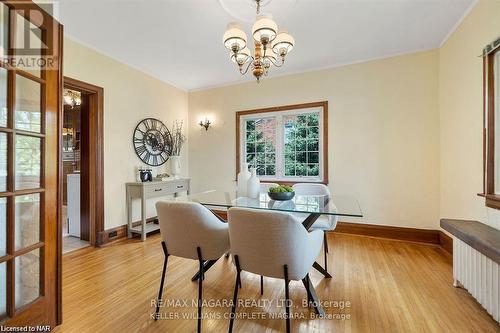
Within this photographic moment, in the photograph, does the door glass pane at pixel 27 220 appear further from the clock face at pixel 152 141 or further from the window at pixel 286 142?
the window at pixel 286 142

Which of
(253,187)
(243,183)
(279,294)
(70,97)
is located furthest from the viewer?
(70,97)

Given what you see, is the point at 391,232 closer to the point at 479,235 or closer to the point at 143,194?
the point at 479,235

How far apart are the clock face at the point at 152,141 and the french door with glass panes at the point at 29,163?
6.93ft

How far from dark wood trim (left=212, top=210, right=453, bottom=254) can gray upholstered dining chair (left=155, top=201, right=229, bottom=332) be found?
98.1 inches

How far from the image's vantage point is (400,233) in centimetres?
320

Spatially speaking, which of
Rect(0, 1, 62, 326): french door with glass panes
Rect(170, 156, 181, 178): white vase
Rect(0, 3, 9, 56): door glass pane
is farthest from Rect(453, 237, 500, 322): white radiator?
Rect(170, 156, 181, 178): white vase

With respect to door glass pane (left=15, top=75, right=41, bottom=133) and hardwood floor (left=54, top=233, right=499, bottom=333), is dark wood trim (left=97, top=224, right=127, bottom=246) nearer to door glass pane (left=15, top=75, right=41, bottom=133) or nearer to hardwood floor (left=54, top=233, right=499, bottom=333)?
hardwood floor (left=54, top=233, right=499, bottom=333)

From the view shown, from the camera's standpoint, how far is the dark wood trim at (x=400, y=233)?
114 inches

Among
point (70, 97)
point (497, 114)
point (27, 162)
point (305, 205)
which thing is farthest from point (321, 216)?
point (70, 97)

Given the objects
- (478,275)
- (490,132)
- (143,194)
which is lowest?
(478,275)

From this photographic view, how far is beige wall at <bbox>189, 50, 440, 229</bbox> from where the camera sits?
10.1ft

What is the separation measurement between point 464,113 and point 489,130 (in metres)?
0.55

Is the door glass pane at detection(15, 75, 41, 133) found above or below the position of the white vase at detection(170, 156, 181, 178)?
above

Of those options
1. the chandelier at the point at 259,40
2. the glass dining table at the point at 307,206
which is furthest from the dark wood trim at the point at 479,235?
the chandelier at the point at 259,40
